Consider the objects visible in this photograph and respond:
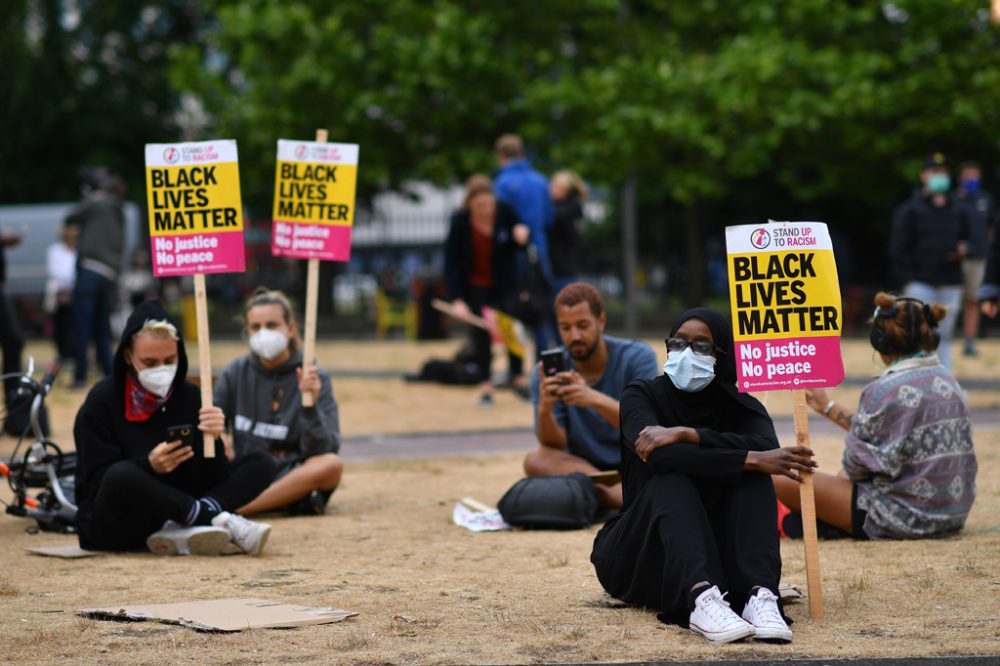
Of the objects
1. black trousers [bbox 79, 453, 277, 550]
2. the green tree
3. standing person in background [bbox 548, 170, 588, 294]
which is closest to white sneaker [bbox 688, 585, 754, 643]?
black trousers [bbox 79, 453, 277, 550]

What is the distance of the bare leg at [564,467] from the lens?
27.9ft

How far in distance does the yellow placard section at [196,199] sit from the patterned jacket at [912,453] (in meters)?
3.32

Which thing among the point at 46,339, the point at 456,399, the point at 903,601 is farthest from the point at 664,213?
the point at 903,601

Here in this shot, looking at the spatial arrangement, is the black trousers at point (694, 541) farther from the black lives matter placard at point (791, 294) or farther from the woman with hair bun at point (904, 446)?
the woman with hair bun at point (904, 446)

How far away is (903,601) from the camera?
624 cm

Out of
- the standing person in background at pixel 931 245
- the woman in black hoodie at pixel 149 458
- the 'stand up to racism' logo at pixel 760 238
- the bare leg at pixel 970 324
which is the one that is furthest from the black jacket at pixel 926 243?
the 'stand up to racism' logo at pixel 760 238

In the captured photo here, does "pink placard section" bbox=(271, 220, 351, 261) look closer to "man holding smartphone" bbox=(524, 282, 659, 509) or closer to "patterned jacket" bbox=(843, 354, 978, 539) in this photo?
"man holding smartphone" bbox=(524, 282, 659, 509)

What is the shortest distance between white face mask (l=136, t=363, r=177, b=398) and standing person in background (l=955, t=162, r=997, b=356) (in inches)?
416

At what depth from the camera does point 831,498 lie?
770 cm

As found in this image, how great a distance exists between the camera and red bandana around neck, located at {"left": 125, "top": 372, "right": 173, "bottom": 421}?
7695 millimetres

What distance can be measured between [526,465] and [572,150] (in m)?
17.9

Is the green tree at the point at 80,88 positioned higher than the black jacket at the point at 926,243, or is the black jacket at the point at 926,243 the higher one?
the green tree at the point at 80,88

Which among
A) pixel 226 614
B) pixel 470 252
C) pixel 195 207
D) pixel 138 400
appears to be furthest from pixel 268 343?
pixel 470 252

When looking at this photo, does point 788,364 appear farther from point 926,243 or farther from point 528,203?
point 926,243
